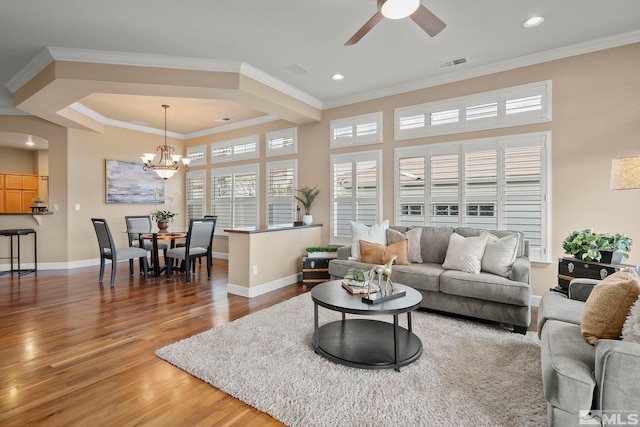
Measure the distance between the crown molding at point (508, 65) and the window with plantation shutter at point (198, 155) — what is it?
12.8 ft

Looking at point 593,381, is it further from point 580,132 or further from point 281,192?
point 281,192

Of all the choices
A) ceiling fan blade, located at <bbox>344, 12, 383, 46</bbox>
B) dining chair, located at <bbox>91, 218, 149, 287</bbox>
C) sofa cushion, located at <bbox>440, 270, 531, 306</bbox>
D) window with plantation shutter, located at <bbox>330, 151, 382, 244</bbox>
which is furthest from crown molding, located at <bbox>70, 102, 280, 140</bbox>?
sofa cushion, located at <bbox>440, 270, 531, 306</bbox>

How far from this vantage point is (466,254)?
3.63 m

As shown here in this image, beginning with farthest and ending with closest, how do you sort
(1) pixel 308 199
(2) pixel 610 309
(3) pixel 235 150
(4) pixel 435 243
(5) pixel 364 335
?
(3) pixel 235 150
(1) pixel 308 199
(4) pixel 435 243
(5) pixel 364 335
(2) pixel 610 309

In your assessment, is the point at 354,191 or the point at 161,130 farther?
the point at 161,130

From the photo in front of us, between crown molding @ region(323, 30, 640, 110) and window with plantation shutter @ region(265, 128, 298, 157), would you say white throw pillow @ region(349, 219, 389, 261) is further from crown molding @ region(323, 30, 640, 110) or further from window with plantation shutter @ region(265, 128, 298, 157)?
window with plantation shutter @ region(265, 128, 298, 157)

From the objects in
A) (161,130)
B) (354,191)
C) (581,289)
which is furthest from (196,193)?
(581,289)

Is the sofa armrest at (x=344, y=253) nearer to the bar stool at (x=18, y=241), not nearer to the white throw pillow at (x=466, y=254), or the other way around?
the white throw pillow at (x=466, y=254)

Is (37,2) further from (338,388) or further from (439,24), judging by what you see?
(338,388)

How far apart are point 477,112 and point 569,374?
3.65m

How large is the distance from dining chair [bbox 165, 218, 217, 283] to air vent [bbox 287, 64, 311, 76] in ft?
9.20

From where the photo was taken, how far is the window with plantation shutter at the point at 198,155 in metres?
7.78

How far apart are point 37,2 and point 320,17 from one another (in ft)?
8.45

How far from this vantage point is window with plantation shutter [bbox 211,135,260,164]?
6.83 metres
